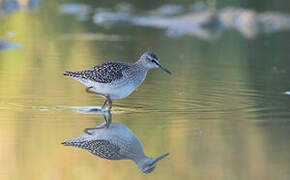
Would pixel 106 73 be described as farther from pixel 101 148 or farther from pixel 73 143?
pixel 101 148

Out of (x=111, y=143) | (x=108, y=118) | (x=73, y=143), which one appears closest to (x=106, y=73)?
(x=108, y=118)

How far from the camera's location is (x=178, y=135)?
7598mm

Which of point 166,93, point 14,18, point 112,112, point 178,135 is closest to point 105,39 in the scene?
point 14,18

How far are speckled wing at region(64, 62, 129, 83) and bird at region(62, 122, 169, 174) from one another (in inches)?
48.5

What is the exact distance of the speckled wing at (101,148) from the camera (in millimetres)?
6719

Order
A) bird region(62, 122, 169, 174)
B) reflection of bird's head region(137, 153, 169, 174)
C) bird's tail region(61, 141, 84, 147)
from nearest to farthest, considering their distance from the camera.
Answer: reflection of bird's head region(137, 153, 169, 174) < bird region(62, 122, 169, 174) < bird's tail region(61, 141, 84, 147)

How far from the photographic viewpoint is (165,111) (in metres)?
9.03

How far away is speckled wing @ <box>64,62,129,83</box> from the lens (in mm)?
9172

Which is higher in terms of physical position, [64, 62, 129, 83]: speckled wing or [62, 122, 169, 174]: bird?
[64, 62, 129, 83]: speckled wing

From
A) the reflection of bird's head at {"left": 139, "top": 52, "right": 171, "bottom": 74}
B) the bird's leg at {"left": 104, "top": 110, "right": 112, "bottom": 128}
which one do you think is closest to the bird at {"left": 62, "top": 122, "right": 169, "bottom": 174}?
the bird's leg at {"left": 104, "top": 110, "right": 112, "bottom": 128}

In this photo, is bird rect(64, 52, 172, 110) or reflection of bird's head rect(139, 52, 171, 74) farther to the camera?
reflection of bird's head rect(139, 52, 171, 74)

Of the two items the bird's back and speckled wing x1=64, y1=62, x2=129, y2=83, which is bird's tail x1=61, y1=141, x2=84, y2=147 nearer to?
Result: the bird's back

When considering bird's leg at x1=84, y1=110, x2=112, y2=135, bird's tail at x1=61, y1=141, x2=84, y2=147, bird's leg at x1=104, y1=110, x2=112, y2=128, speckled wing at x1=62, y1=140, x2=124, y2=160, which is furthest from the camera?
bird's leg at x1=104, y1=110, x2=112, y2=128

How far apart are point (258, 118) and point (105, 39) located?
1048cm
